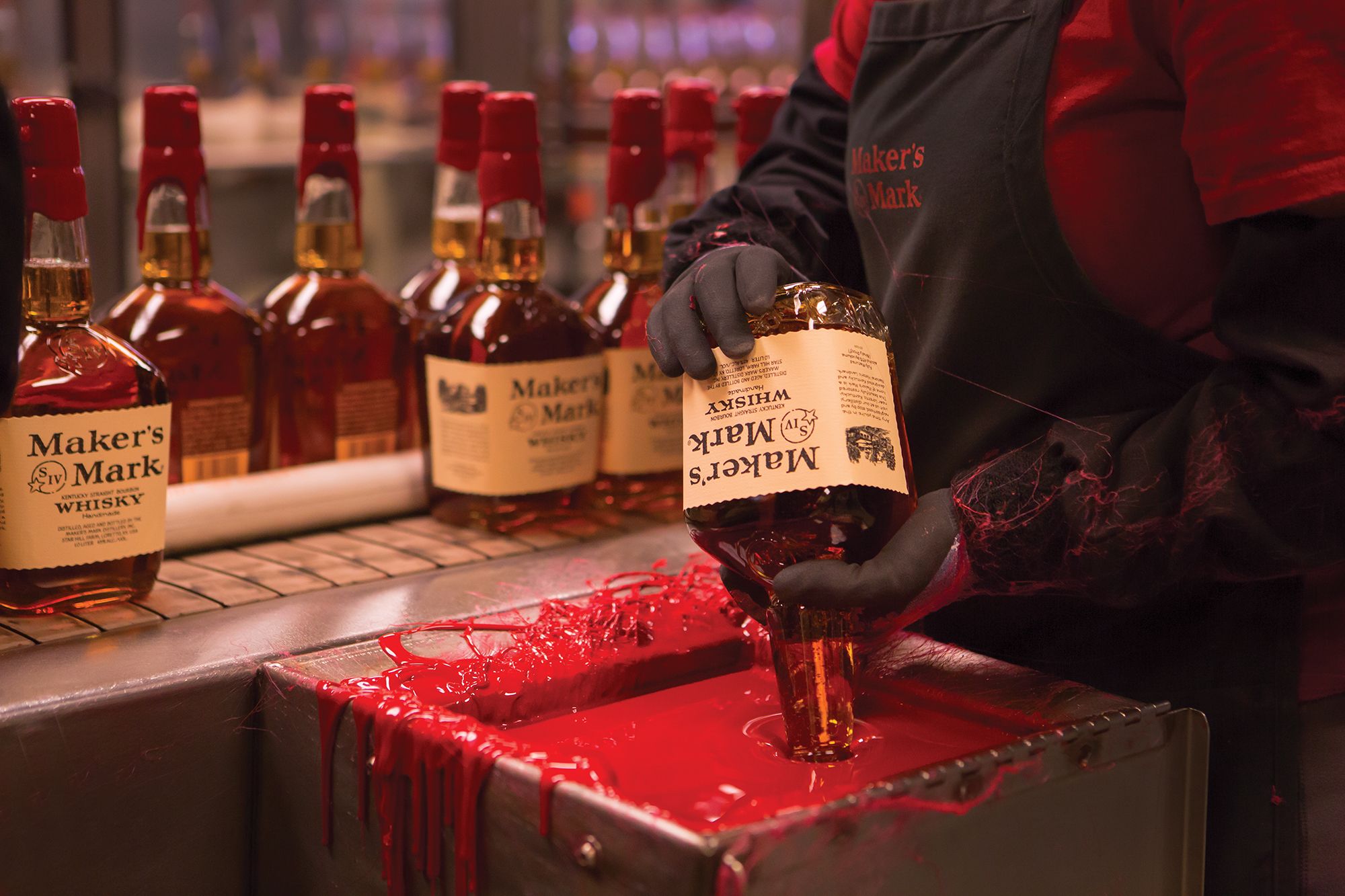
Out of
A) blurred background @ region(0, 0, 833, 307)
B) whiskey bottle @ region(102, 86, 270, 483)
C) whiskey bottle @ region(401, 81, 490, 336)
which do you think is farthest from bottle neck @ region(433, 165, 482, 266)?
blurred background @ region(0, 0, 833, 307)

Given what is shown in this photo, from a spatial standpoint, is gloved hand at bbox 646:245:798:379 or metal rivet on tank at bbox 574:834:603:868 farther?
gloved hand at bbox 646:245:798:379

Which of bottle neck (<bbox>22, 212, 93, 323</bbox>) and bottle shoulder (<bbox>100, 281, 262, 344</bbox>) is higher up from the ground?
bottle neck (<bbox>22, 212, 93, 323</bbox>)

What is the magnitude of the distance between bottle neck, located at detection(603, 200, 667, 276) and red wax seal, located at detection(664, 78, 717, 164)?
61 millimetres

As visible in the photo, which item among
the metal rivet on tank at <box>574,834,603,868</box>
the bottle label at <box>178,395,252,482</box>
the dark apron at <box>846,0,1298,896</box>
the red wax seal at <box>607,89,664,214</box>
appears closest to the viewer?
the metal rivet on tank at <box>574,834,603,868</box>

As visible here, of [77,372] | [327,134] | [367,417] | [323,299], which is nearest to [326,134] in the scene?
[327,134]

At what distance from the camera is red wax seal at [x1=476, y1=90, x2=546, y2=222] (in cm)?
117

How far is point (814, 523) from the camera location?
77cm

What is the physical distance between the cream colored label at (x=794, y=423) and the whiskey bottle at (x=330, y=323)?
0.57m

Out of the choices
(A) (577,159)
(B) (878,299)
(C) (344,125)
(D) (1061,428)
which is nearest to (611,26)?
(A) (577,159)

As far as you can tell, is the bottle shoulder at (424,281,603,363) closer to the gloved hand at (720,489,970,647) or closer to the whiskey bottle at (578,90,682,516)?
the whiskey bottle at (578,90,682,516)

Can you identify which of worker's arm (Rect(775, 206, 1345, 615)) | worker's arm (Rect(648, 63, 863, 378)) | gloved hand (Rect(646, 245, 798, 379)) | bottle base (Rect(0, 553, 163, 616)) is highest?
worker's arm (Rect(648, 63, 863, 378))

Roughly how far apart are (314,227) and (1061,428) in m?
0.70

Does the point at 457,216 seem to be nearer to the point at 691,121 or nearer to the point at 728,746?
the point at 691,121

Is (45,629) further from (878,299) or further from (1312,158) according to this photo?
(1312,158)
